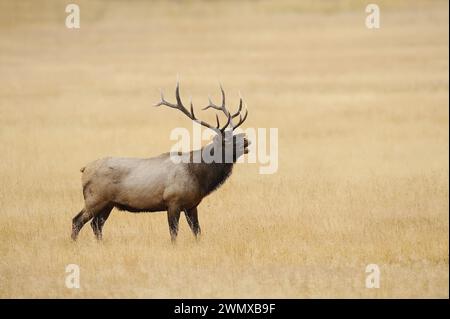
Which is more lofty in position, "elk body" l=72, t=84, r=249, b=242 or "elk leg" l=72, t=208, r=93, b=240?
"elk body" l=72, t=84, r=249, b=242

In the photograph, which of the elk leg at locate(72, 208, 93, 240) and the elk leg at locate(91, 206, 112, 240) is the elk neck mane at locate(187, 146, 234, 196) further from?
the elk leg at locate(72, 208, 93, 240)

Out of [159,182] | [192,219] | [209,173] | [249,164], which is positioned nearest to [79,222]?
[159,182]

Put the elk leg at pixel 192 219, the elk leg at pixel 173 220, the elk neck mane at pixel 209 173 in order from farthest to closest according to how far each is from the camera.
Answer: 1. the elk leg at pixel 192 219
2. the elk neck mane at pixel 209 173
3. the elk leg at pixel 173 220

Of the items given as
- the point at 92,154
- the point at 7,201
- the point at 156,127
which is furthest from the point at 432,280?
the point at 156,127

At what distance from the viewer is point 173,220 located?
11117 millimetres

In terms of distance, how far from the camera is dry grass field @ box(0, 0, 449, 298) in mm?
10133

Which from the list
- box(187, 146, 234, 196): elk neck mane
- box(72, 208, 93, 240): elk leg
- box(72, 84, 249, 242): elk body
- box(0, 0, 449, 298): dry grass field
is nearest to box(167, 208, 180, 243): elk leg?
box(72, 84, 249, 242): elk body

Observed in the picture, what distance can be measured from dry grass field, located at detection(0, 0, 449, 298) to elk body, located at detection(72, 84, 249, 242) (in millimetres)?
434

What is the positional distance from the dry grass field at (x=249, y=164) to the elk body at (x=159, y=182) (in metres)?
0.43

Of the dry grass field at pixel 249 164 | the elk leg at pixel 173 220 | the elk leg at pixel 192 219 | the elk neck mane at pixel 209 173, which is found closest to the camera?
the dry grass field at pixel 249 164

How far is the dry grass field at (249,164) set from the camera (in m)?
10.1

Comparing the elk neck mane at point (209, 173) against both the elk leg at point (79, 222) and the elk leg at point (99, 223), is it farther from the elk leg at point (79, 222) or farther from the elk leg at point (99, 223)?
the elk leg at point (79, 222)

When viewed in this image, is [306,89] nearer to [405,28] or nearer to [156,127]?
[156,127]

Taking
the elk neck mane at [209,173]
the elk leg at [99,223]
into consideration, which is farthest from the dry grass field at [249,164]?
the elk neck mane at [209,173]
